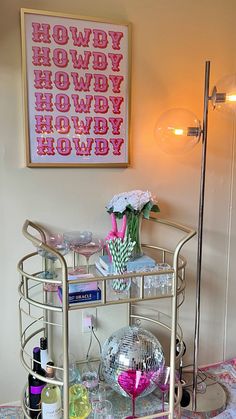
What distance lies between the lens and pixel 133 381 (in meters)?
1.47

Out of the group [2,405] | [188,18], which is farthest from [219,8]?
[2,405]

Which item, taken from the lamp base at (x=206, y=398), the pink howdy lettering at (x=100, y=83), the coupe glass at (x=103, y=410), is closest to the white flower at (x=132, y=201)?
the pink howdy lettering at (x=100, y=83)

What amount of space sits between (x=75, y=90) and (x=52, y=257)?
0.71 metres

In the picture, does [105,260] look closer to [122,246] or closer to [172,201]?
Answer: [122,246]

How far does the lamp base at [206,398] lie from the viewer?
5.43 feet

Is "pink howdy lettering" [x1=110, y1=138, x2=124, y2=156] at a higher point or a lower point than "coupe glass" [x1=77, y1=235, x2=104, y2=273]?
higher

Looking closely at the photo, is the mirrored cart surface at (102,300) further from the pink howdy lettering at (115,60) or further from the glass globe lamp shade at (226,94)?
the pink howdy lettering at (115,60)

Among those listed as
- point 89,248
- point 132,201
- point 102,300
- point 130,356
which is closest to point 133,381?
point 130,356

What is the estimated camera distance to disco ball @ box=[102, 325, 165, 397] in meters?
1.50

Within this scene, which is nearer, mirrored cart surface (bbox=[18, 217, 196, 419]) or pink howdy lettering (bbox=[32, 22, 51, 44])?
mirrored cart surface (bbox=[18, 217, 196, 419])

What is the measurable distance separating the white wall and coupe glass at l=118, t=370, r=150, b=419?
1.59 feet

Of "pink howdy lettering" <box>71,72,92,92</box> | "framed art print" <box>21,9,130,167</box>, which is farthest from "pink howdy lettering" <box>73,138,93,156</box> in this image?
"pink howdy lettering" <box>71,72,92,92</box>

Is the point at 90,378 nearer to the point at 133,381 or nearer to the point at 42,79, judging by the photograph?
the point at 133,381

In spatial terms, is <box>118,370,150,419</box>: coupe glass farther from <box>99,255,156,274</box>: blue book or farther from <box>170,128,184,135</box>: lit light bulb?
<box>170,128,184,135</box>: lit light bulb
